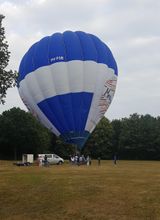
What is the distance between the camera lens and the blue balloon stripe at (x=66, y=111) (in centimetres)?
4403

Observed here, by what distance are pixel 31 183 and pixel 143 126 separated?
94.0 m

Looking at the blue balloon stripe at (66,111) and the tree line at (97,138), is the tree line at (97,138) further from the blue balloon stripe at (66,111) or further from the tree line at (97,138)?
the blue balloon stripe at (66,111)

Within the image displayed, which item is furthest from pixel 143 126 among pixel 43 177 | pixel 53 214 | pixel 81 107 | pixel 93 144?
pixel 53 214

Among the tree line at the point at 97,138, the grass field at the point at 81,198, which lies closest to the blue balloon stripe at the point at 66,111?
the grass field at the point at 81,198

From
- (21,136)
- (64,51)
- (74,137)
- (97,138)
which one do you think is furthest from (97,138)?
(64,51)

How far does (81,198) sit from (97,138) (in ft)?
303

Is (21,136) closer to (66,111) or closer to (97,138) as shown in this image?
(97,138)

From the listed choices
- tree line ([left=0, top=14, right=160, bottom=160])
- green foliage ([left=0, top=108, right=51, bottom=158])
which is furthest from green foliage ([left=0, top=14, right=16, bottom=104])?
green foliage ([left=0, top=108, right=51, bottom=158])

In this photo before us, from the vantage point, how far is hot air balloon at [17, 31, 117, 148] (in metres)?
44.2

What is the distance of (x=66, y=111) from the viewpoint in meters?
43.9

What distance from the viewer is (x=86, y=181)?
3114cm

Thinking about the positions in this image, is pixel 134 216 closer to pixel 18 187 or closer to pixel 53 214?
pixel 53 214

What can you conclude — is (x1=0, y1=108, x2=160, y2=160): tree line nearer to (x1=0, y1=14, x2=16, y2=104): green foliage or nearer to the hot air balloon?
the hot air balloon

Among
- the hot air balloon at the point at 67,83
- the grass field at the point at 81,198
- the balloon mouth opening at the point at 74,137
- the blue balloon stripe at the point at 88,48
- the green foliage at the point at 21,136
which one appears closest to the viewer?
the grass field at the point at 81,198
